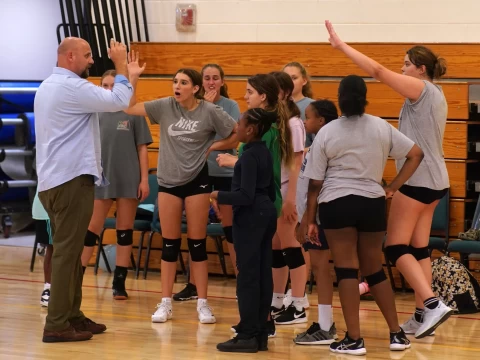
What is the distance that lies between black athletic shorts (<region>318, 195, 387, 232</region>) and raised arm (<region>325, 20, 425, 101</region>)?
0.62 meters

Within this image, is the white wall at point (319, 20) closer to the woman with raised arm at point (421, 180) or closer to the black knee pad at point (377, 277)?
the woman with raised arm at point (421, 180)

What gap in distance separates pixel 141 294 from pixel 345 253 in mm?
2217

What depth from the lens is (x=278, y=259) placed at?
16.9 feet

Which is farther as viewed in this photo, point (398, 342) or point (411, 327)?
point (411, 327)

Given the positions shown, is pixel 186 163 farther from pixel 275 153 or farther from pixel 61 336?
pixel 61 336

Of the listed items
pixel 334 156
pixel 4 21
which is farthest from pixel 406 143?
pixel 4 21

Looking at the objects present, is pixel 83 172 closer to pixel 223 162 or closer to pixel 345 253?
pixel 223 162

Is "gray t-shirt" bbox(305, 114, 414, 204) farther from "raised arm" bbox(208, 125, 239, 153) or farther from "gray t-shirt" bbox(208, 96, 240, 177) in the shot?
"gray t-shirt" bbox(208, 96, 240, 177)

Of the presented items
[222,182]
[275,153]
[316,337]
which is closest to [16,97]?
[222,182]

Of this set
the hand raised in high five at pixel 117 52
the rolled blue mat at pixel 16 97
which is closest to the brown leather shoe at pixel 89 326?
the hand raised in high five at pixel 117 52

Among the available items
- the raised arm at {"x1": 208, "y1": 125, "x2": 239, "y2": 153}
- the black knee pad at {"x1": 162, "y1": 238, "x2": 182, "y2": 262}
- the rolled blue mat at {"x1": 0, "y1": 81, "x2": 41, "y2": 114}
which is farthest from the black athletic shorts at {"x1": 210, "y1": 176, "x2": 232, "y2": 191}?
the rolled blue mat at {"x1": 0, "y1": 81, "x2": 41, "y2": 114}

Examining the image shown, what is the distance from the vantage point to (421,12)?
743cm

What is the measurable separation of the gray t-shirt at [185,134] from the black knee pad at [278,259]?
2.18ft

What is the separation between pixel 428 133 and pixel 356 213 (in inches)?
29.9
